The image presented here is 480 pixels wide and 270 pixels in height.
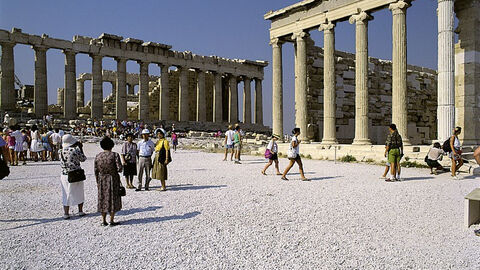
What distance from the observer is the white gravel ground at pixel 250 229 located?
4516mm

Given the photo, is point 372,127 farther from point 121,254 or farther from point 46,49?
point 46,49

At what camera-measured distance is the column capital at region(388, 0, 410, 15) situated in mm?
15734

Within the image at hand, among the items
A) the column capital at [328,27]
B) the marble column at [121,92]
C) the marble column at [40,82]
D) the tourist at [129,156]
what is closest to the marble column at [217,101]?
the marble column at [121,92]

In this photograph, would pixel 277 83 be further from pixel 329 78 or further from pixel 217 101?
pixel 217 101

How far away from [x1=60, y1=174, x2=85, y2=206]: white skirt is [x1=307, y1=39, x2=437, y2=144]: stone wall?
16757mm

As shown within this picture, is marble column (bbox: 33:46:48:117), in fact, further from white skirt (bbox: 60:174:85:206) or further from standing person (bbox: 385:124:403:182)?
standing person (bbox: 385:124:403:182)

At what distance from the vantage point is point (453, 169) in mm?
11117

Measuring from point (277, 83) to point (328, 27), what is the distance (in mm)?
4475

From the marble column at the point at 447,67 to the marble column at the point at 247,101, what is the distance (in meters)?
Answer: 31.0

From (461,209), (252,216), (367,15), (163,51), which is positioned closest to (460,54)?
(367,15)

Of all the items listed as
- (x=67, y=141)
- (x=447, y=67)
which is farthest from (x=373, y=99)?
(x=67, y=141)

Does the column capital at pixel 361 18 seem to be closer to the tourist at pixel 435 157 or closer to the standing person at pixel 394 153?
the tourist at pixel 435 157

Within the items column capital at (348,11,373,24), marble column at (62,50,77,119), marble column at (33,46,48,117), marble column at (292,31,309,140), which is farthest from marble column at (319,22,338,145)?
marble column at (33,46,48,117)

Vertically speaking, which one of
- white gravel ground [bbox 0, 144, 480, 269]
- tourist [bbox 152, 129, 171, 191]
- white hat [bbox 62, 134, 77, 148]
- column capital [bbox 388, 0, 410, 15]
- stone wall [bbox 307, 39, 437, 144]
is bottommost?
white gravel ground [bbox 0, 144, 480, 269]
